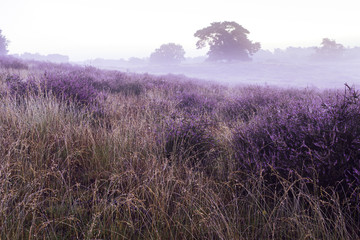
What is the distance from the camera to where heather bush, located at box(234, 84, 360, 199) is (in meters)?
1.82

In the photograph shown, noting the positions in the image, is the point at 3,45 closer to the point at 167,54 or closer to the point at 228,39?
the point at 167,54

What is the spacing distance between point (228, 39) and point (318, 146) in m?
38.5

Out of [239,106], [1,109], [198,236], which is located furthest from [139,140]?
[239,106]

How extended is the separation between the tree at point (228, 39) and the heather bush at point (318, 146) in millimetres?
35741

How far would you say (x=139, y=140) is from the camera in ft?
9.55

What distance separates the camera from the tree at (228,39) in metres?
37.2

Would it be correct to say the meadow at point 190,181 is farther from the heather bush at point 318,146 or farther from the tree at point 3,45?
the tree at point 3,45

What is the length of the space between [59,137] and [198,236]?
2017mm

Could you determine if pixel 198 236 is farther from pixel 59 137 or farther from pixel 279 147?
pixel 59 137

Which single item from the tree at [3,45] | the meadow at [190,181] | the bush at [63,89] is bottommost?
the meadow at [190,181]

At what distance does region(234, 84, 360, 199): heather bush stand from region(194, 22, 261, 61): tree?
35.7 metres

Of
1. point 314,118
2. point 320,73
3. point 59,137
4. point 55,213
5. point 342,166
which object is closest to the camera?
point 55,213

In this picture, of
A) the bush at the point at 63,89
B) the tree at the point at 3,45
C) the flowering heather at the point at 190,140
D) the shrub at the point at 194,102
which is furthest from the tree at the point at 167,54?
the flowering heather at the point at 190,140

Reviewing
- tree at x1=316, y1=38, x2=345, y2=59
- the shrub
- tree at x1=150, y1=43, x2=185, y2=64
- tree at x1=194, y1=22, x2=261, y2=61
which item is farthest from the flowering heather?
tree at x1=150, y1=43, x2=185, y2=64
